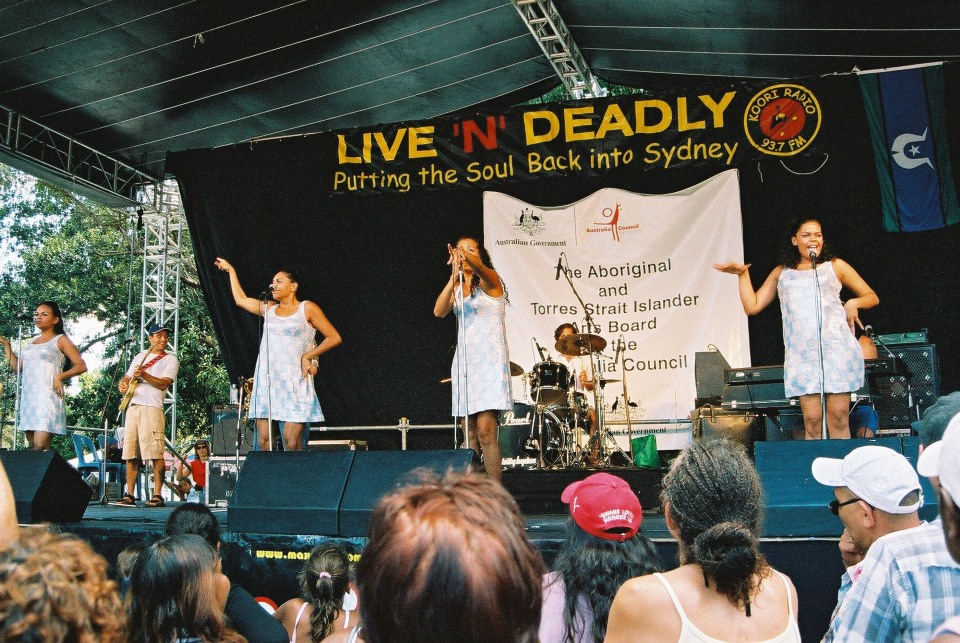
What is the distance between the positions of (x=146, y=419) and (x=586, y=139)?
16.5 feet

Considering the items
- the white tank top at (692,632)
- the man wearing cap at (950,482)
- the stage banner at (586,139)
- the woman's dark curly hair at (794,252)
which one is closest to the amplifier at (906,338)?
the stage banner at (586,139)

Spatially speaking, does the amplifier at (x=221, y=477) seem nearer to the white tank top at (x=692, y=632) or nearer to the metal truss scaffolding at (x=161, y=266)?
the metal truss scaffolding at (x=161, y=266)

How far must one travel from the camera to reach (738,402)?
7.65 m

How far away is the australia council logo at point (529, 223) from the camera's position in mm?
9453

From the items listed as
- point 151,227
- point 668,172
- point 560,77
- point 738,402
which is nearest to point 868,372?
point 738,402

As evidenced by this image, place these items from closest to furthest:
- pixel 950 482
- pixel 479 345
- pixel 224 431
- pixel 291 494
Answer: pixel 950 482
pixel 291 494
pixel 479 345
pixel 224 431

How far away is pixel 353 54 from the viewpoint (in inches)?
360

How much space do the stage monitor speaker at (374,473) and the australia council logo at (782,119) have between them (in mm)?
4824

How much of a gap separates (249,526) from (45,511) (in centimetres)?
174

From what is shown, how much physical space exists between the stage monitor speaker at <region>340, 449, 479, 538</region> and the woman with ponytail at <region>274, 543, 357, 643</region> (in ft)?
5.87

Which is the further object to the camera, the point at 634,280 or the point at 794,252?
the point at 634,280

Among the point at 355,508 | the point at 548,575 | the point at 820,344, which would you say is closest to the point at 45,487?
the point at 355,508

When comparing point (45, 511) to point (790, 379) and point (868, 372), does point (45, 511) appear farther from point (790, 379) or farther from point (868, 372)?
point (868, 372)

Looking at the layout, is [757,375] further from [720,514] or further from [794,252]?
[720,514]
